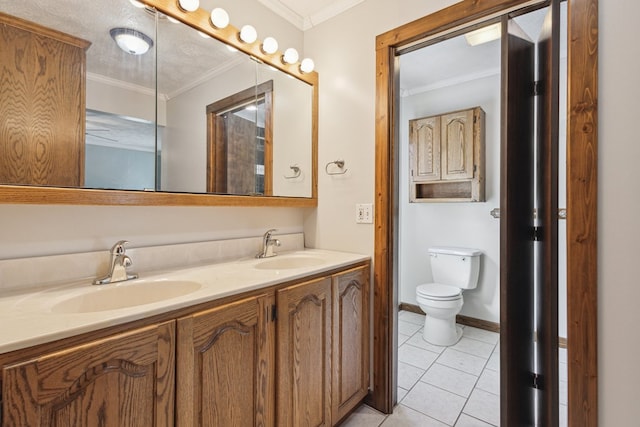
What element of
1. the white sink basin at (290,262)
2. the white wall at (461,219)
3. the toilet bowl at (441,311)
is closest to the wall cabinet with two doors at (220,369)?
the white sink basin at (290,262)

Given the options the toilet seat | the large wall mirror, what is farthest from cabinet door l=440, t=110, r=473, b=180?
the large wall mirror

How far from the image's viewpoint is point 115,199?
3.82 ft

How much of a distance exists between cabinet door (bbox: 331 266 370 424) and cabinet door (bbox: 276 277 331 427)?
64mm

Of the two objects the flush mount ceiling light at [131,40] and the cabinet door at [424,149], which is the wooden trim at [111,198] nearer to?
the flush mount ceiling light at [131,40]

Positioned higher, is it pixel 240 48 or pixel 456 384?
pixel 240 48

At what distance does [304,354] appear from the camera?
4.23 feet

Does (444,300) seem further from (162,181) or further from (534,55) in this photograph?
(162,181)

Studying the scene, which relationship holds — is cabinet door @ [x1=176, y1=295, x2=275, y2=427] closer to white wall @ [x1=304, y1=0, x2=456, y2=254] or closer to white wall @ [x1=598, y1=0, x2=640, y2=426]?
white wall @ [x1=304, y1=0, x2=456, y2=254]

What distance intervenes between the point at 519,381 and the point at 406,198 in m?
2.02

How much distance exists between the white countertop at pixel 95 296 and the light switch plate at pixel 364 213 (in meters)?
0.27

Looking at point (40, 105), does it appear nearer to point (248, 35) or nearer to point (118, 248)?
point (118, 248)

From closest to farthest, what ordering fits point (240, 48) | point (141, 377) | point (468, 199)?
1. point (141, 377)
2. point (240, 48)
3. point (468, 199)

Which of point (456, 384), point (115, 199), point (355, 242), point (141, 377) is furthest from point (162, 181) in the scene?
point (456, 384)

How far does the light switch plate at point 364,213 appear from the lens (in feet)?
5.72
